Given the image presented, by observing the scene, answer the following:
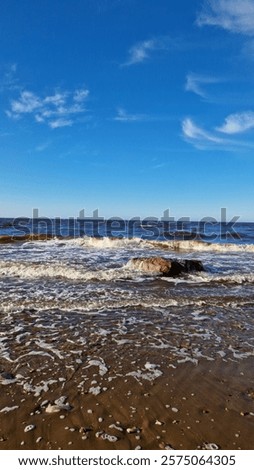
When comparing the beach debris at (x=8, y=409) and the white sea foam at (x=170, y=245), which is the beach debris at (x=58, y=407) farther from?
the white sea foam at (x=170, y=245)

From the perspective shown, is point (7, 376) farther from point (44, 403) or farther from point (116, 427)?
point (116, 427)

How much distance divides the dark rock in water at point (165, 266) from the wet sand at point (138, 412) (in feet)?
24.3

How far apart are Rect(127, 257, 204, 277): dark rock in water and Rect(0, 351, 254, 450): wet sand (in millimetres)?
7393

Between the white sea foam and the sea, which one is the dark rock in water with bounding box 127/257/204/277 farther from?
the white sea foam

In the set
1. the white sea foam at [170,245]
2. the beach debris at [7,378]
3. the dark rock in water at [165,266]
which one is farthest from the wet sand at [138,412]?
the white sea foam at [170,245]

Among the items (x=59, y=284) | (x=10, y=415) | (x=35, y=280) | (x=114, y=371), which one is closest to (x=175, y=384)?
(x=114, y=371)

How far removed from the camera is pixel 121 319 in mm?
6770

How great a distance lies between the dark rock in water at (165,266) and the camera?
11945 mm

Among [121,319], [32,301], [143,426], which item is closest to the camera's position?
[143,426]

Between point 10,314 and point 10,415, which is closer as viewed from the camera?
point 10,415

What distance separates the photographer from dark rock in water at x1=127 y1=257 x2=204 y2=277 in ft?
39.2

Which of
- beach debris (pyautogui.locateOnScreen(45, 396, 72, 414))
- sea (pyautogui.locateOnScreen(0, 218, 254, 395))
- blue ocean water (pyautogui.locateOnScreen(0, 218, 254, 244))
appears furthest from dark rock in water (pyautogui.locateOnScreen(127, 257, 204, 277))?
blue ocean water (pyautogui.locateOnScreen(0, 218, 254, 244))
